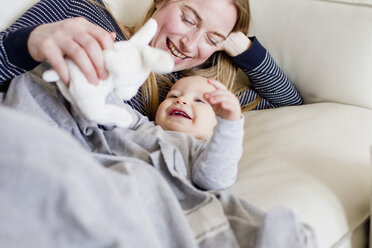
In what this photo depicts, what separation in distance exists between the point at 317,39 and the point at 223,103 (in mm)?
Answer: 640

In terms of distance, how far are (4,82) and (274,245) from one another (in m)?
0.61

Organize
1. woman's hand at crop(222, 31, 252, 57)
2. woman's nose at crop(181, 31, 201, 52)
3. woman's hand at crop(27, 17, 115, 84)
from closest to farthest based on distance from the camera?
woman's hand at crop(27, 17, 115, 84)
woman's nose at crop(181, 31, 201, 52)
woman's hand at crop(222, 31, 252, 57)

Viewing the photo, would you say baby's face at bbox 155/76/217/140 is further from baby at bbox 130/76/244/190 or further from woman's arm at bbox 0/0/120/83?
woman's arm at bbox 0/0/120/83

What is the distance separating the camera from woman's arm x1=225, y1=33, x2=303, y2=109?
4.35 feet

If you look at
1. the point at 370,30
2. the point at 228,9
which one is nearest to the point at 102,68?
the point at 228,9

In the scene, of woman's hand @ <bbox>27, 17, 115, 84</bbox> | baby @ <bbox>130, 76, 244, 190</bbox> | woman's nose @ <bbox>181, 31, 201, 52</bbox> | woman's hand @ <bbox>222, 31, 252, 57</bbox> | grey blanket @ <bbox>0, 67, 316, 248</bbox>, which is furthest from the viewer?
woman's hand @ <bbox>222, 31, 252, 57</bbox>

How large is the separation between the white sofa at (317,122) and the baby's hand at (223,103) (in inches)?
6.3

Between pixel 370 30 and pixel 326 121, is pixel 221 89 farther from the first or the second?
pixel 370 30

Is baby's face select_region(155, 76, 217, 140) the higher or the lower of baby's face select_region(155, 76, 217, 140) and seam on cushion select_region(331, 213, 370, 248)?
the higher

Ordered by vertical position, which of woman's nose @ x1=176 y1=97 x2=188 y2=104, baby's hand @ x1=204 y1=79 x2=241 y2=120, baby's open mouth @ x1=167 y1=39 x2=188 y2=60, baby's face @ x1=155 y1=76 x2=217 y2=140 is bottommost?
baby's face @ x1=155 y1=76 x2=217 y2=140

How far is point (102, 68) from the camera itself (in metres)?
0.73

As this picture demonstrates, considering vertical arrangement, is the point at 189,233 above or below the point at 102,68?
below

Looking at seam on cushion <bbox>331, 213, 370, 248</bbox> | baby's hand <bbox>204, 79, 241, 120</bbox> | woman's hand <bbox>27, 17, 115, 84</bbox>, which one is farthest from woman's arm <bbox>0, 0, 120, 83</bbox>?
seam on cushion <bbox>331, 213, 370, 248</bbox>

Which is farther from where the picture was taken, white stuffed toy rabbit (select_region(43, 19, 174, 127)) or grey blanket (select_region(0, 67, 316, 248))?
white stuffed toy rabbit (select_region(43, 19, 174, 127))
